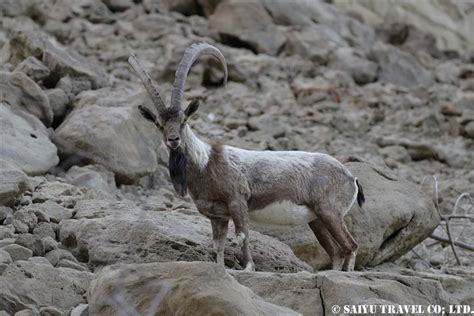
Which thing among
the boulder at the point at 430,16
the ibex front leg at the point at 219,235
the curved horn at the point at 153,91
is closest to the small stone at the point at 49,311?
the ibex front leg at the point at 219,235

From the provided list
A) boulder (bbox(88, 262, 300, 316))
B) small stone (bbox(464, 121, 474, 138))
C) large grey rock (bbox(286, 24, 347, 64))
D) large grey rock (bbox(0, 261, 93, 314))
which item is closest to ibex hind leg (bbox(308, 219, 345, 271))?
boulder (bbox(88, 262, 300, 316))

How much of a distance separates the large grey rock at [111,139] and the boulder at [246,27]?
27.2 ft

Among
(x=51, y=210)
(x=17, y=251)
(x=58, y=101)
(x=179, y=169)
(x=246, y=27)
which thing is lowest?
(x=246, y=27)

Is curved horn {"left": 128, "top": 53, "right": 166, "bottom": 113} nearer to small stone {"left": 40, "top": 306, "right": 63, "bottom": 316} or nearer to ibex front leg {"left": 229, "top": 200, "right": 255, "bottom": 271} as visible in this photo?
ibex front leg {"left": 229, "top": 200, "right": 255, "bottom": 271}

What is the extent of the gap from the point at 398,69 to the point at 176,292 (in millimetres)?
15735

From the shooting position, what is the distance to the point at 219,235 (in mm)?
7438

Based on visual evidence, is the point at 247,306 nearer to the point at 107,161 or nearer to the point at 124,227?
the point at 124,227

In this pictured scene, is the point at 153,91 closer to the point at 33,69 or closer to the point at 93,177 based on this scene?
the point at 93,177

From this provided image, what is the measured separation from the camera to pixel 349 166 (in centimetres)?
971

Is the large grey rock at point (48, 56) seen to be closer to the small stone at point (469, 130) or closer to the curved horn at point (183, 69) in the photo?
the curved horn at point (183, 69)

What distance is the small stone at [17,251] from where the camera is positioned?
22.2 ft

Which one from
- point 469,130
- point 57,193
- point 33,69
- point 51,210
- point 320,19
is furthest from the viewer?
point 320,19

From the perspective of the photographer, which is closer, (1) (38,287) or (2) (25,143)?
(1) (38,287)

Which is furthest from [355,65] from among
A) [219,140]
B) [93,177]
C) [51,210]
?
[51,210]
